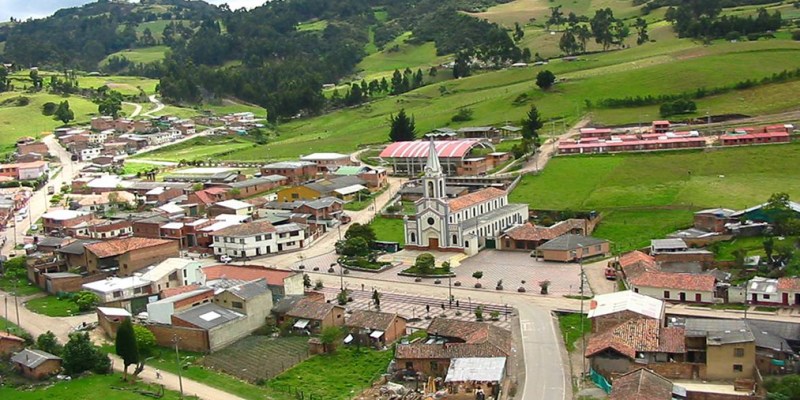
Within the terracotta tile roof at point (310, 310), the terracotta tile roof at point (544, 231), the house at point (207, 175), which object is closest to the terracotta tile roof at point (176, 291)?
the terracotta tile roof at point (310, 310)

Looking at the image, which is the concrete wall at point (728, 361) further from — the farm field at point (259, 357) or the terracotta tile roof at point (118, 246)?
the terracotta tile roof at point (118, 246)

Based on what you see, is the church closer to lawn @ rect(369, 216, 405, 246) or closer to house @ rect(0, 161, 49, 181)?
lawn @ rect(369, 216, 405, 246)

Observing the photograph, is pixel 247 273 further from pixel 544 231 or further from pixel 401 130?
pixel 401 130

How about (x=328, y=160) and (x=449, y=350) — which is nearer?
(x=449, y=350)

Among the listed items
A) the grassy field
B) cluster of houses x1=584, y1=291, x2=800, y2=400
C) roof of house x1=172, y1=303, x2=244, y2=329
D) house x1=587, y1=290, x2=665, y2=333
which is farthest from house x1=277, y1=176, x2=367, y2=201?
the grassy field

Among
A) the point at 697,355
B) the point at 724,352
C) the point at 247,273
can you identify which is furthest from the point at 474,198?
the point at 724,352

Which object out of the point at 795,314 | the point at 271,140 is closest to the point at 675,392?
the point at 795,314

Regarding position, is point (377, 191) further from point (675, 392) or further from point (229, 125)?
point (229, 125)
